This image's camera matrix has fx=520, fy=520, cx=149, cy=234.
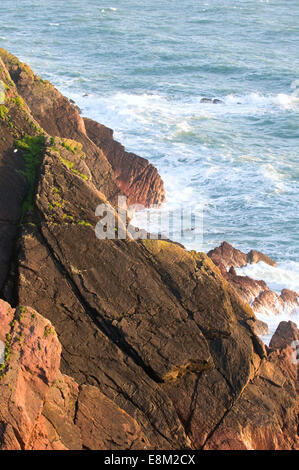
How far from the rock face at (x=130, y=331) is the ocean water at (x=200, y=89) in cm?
884

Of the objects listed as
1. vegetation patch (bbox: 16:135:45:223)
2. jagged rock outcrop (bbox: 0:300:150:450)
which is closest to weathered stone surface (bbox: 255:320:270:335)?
jagged rock outcrop (bbox: 0:300:150:450)

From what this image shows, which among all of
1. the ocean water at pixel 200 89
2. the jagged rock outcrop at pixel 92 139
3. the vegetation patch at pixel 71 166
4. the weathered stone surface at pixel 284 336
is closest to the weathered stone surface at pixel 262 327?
the weathered stone surface at pixel 284 336

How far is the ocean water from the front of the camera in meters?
27.2

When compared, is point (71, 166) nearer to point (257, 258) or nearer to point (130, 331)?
point (130, 331)

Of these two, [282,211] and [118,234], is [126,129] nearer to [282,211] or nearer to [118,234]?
[282,211]

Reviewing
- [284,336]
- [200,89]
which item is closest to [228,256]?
[284,336]

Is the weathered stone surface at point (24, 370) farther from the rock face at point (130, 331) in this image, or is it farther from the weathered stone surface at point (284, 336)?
the weathered stone surface at point (284, 336)

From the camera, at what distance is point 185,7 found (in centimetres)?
7400

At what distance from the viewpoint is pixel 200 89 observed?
4538 centimetres

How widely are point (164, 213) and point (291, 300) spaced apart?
8.20 metres

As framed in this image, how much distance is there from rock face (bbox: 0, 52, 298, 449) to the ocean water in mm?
8842

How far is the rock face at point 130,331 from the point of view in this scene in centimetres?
1156

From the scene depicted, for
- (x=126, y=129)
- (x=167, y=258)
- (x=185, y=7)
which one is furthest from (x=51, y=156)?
(x=185, y=7)

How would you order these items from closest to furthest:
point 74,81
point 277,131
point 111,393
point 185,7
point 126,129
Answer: point 111,393
point 126,129
point 277,131
point 74,81
point 185,7
